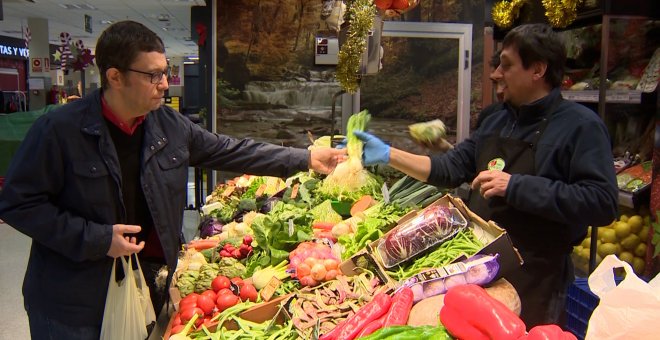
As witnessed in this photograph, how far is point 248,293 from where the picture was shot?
2498mm

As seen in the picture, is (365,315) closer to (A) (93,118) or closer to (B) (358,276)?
(B) (358,276)

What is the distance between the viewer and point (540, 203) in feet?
7.31

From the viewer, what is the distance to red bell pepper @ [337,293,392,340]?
1822mm

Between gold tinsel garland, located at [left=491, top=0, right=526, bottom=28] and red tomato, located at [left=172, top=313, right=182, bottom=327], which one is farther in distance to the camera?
gold tinsel garland, located at [left=491, top=0, right=526, bottom=28]

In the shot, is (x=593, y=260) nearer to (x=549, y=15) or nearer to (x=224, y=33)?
(x=549, y=15)

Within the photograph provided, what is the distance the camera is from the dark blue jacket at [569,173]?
7.30 feet

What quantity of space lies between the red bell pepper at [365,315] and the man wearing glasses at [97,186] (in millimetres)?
805

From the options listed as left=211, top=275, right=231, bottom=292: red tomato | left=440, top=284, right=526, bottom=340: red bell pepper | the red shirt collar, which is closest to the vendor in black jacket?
left=440, top=284, right=526, bottom=340: red bell pepper

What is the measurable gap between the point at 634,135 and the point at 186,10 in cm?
1064

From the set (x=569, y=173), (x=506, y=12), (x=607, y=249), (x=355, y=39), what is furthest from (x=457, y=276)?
(x=506, y=12)

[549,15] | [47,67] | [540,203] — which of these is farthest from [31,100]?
[540,203]

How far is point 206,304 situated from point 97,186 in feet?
2.19

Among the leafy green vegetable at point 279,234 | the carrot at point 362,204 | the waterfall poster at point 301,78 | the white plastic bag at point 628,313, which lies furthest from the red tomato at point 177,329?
the waterfall poster at point 301,78

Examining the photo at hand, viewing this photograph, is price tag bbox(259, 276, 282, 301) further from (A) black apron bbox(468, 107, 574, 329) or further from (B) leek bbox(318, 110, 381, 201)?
(A) black apron bbox(468, 107, 574, 329)
